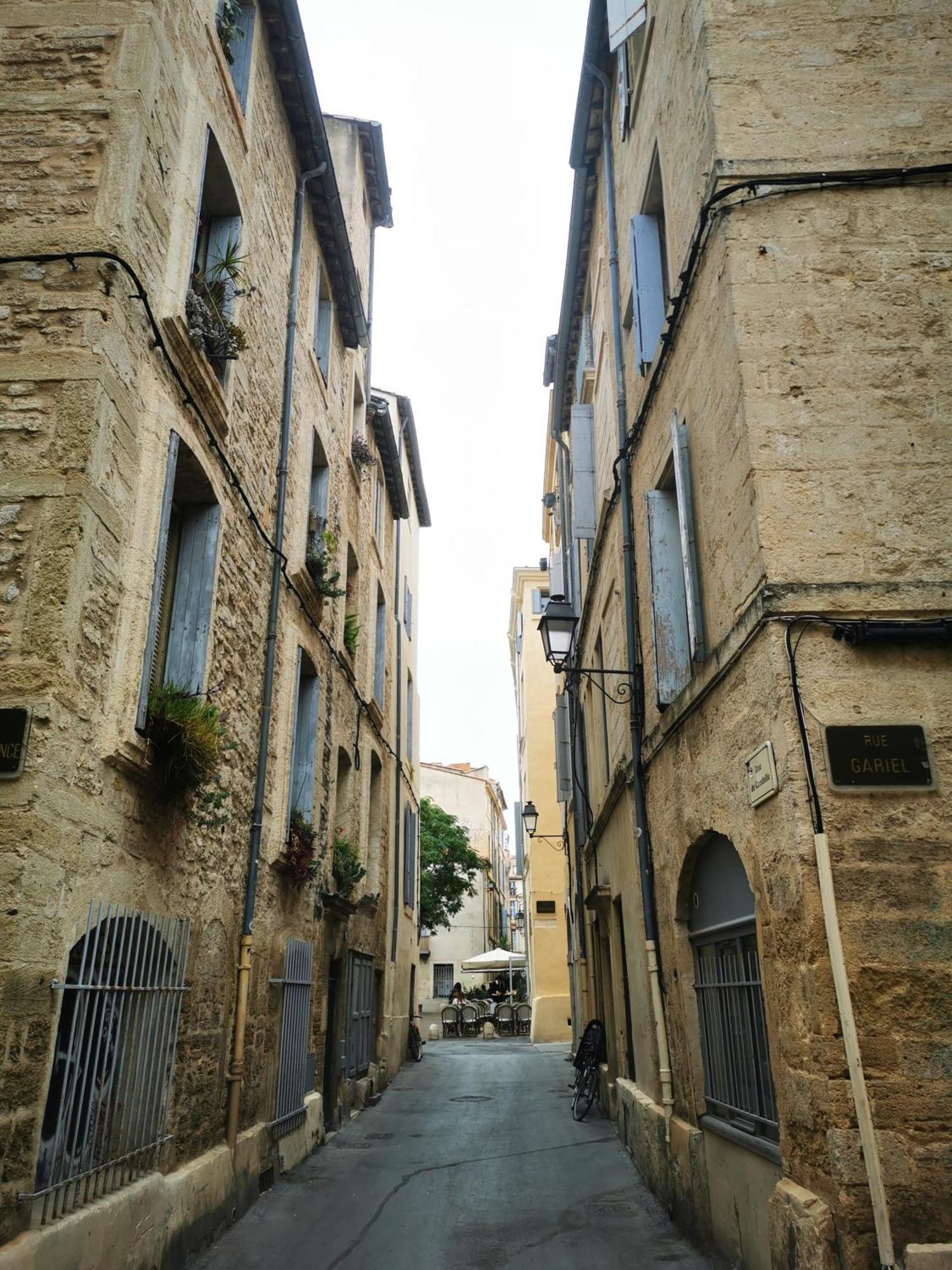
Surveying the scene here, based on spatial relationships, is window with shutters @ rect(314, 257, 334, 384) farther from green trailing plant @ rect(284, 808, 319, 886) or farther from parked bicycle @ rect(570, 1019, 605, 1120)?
parked bicycle @ rect(570, 1019, 605, 1120)

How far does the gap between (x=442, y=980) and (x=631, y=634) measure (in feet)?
127

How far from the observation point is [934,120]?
5.57 m

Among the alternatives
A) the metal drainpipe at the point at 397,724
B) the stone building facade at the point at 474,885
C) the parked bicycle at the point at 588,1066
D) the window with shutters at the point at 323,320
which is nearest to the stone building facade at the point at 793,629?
the parked bicycle at the point at 588,1066

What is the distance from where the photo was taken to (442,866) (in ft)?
117

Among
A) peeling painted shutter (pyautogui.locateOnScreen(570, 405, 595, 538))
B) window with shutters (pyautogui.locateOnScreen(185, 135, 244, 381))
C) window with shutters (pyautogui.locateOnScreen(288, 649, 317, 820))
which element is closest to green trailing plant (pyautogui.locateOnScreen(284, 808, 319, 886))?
window with shutters (pyautogui.locateOnScreen(288, 649, 317, 820))

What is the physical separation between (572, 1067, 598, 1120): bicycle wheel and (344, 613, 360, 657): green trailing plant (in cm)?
591

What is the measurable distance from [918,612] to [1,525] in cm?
447

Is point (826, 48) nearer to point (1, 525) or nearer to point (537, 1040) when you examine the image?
point (1, 525)

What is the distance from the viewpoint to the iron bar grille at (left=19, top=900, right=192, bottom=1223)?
4.38 m

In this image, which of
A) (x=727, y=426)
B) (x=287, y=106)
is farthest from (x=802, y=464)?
(x=287, y=106)

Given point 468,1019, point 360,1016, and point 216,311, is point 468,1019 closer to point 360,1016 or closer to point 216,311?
point 360,1016

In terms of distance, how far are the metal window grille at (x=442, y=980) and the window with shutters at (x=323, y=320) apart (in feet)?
118

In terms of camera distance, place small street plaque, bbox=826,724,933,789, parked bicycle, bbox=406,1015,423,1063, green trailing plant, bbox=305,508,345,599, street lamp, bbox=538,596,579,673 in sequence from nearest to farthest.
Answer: small street plaque, bbox=826,724,933,789 → street lamp, bbox=538,596,579,673 → green trailing plant, bbox=305,508,345,599 → parked bicycle, bbox=406,1015,423,1063

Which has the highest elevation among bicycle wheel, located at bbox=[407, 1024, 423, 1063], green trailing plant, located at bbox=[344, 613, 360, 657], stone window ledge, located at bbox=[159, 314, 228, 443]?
green trailing plant, located at bbox=[344, 613, 360, 657]
